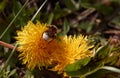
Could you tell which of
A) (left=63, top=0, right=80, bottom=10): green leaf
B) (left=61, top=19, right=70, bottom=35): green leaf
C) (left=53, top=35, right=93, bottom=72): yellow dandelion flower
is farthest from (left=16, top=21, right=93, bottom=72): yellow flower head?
(left=63, top=0, right=80, bottom=10): green leaf

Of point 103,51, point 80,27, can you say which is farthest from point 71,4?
point 103,51

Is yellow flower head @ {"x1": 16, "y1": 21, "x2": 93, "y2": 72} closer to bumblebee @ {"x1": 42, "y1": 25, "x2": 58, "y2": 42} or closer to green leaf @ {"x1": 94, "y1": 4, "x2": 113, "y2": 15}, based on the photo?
bumblebee @ {"x1": 42, "y1": 25, "x2": 58, "y2": 42}

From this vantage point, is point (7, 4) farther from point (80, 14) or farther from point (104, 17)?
point (104, 17)

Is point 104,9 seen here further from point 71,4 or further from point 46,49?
point 46,49

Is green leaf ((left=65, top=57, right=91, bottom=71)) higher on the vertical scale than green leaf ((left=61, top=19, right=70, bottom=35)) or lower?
lower

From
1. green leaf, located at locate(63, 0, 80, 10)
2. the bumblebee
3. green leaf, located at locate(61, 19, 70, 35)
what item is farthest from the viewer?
green leaf, located at locate(63, 0, 80, 10)

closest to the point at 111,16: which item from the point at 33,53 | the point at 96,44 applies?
the point at 96,44

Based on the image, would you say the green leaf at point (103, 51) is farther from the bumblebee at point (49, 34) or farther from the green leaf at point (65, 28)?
the green leaf at point (65, 28)
